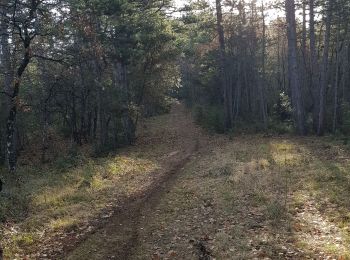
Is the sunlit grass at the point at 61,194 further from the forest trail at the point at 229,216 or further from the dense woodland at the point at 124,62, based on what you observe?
the dense woodland at the point at 124,62

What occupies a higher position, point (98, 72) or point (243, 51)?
point (243, 51)

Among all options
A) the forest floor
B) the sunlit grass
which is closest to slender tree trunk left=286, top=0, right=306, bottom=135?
the forest floor

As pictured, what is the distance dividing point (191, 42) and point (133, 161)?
56.5 feet

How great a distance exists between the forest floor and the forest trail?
0.09ft

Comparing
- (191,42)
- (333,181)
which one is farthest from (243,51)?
(333,181)

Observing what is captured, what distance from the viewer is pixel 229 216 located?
10.7m

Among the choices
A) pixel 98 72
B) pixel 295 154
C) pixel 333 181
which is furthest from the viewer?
pixel 98 72

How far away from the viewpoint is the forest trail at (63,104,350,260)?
27.7 ft

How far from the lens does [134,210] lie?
11.4 meters

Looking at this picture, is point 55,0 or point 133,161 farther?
point 133,161

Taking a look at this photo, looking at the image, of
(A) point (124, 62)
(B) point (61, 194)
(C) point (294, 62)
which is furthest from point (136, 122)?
(B) point (61, 194)

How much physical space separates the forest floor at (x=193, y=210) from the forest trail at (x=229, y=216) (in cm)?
3

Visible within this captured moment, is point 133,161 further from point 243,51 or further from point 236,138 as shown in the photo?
point 243,51

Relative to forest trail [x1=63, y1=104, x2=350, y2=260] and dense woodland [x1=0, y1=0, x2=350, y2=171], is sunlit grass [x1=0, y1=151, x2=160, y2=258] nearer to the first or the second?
forest trail [x1=63, y1=104, x2=350, y2=260]
